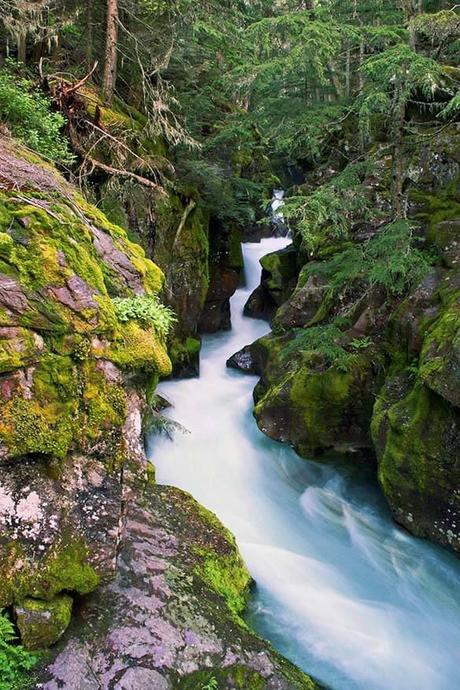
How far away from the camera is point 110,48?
29.9 ft

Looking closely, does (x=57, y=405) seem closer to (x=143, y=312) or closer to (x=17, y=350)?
(x=17, y=350)

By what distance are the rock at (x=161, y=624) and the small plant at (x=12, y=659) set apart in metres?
0.13

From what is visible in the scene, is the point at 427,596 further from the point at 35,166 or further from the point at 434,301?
the point at 35,166

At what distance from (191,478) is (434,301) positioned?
539cm

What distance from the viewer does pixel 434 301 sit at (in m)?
7.59

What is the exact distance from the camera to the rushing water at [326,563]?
5168mm

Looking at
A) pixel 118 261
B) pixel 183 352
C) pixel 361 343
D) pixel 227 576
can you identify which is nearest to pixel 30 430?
pixel 118 261

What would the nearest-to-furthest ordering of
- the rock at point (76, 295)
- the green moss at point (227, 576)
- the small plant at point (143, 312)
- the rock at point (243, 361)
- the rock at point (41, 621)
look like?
the rock at point (41, 621), the rock at point (76, 295), the green moss at point (227, 576), the small plant at point (143, 312), the rock at point (243, 361)

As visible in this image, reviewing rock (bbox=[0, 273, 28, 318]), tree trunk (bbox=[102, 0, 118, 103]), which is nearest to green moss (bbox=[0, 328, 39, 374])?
rock (bbox=[0, 273, 28, 318])

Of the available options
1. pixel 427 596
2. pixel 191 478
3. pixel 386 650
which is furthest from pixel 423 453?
pixel 191 478

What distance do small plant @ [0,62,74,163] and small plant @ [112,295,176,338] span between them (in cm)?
297

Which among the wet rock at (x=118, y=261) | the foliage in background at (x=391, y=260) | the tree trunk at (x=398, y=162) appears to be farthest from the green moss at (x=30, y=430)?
the tree trunk at (x=398, y=162)

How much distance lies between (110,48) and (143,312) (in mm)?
7111

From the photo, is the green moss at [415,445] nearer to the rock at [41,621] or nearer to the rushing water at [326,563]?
the rushing water at [326,563]
